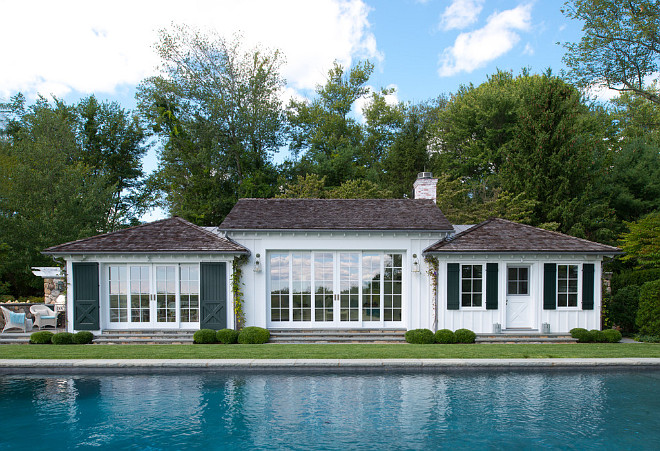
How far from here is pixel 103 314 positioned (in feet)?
48.3

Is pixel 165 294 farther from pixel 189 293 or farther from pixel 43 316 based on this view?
pixel 43 316

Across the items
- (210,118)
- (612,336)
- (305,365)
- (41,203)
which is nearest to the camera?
(305,365)

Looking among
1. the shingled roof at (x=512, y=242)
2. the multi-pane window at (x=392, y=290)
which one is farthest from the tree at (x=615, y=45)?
the multi-pane window at (x=392, y=290)

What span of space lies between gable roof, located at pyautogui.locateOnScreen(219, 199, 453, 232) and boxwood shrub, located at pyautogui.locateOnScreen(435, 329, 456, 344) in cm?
330

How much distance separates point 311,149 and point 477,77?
15363mm

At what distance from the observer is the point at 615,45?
71.6 ft

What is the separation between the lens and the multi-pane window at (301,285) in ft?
49.4

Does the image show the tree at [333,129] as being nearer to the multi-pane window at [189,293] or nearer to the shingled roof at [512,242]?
the shingled roof at [512,242]

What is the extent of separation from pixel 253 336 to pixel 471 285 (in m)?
7.25

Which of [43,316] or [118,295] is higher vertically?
→ [118,295]

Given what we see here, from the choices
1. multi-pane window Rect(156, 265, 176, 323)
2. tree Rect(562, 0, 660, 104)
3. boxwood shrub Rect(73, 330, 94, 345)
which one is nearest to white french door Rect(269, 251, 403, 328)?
multi-pane window Rect(156, 265, 176, 323)

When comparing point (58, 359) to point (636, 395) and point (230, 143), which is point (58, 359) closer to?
point (636, 395)

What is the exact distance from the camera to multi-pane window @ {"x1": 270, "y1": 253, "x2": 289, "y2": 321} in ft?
49.4

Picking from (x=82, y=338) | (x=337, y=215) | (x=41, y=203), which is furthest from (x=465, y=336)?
(x=41, y=203)
